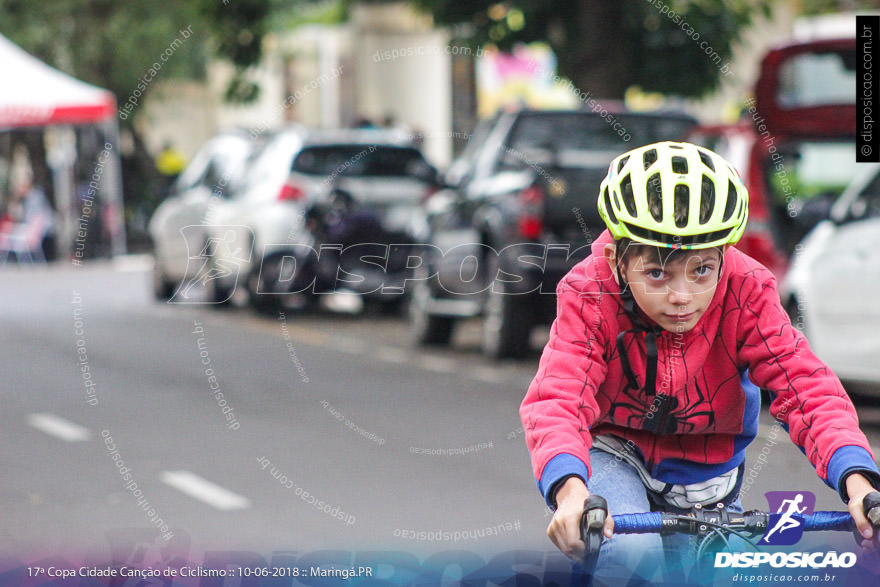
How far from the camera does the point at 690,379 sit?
306 centimetres

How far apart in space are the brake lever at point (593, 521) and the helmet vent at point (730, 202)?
0.65 m

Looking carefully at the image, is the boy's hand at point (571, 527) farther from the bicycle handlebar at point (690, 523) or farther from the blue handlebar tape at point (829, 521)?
the blue handlebar tape at point (829, 521)

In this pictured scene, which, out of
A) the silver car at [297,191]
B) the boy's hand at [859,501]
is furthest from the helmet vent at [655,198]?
the silver car at [297,191]

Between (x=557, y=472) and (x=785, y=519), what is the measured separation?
1.41 feet

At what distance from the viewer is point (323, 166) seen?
15773 millimetres

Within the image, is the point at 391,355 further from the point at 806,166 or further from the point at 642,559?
the point at 642,559

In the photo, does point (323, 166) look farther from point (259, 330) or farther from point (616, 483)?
point (616, 483)

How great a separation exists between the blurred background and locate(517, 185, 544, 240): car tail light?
2 centimetres

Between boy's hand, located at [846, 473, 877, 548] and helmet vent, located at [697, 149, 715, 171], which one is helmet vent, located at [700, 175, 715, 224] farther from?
boy's hand, located at [846, 473, 877, 548]

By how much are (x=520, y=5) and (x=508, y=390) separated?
5875 millimetres

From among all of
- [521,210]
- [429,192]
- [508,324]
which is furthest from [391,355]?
[521,210]

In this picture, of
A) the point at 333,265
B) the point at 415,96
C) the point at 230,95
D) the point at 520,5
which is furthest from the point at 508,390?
the point at 415,96

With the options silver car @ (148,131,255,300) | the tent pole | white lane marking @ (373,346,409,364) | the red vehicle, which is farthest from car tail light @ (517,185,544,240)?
the tent pole

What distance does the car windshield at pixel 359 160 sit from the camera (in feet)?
49.3
